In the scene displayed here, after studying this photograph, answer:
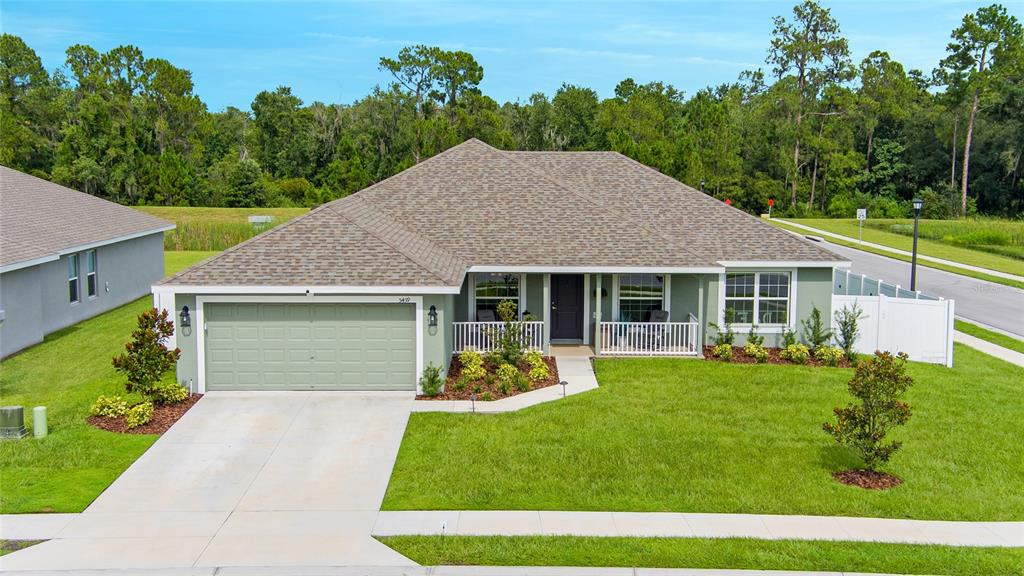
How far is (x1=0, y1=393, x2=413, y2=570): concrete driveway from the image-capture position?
10047mm

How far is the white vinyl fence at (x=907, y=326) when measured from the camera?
2050 centimetres

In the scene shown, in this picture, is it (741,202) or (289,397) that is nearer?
(289,397)

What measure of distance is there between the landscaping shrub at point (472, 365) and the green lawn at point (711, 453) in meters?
2.31

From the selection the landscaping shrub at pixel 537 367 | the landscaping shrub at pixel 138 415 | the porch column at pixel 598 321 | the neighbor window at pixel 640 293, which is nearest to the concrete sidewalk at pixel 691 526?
the landscaping shrub at pixel 138 415

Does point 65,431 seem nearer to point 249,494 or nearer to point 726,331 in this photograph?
point 249,494

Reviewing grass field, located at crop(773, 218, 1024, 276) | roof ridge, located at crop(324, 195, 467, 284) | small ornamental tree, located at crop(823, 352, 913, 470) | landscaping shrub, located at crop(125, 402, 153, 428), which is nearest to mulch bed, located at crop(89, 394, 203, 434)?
landscaping shrub, located at crop(125, 402, 153, 428)

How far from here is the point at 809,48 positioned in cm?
7094

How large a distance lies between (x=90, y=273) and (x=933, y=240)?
4526 centimetres

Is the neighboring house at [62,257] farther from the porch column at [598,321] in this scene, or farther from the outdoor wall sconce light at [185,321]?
the porch column at [598,321]

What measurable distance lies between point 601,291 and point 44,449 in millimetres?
12908

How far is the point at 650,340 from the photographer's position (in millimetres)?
20656

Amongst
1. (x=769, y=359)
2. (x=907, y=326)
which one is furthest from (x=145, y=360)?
(x=907, y=326)

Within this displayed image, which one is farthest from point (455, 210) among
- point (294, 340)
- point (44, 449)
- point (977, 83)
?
point (977, 83)

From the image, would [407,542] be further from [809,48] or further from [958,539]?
[809,48]
